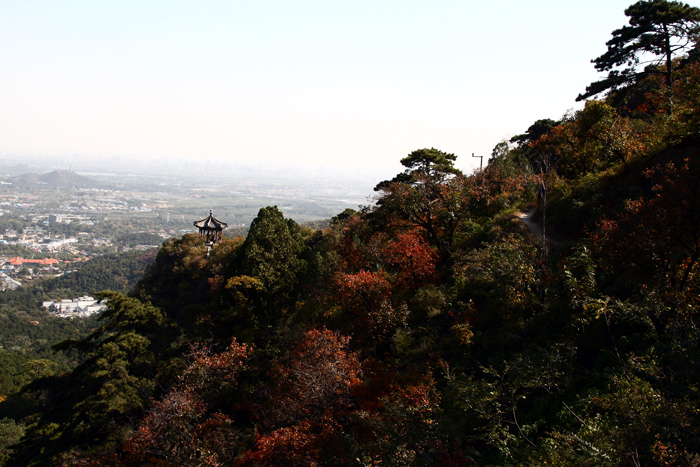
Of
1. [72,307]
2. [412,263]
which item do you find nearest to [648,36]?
[412,263]

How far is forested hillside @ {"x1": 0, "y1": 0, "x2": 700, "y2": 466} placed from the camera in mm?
5605

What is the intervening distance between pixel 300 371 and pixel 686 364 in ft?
23.9

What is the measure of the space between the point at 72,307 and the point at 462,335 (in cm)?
7920

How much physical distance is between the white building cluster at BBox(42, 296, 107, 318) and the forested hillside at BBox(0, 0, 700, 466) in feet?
170

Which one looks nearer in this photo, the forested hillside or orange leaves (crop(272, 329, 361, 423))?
the forested hillside

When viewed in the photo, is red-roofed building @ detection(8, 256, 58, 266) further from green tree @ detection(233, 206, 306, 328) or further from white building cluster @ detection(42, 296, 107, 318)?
green tree @ detection(233, 206, 306, 328)

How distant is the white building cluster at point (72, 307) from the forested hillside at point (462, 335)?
2041 inches

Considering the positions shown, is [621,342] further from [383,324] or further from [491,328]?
[383,324]

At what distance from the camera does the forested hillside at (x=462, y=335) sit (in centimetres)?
561

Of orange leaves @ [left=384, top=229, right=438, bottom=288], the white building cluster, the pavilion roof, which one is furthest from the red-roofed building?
orange leaves @ [left=384, top=229, right=438, bottom=288]

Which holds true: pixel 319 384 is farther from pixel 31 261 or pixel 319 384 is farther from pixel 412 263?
pixel 31 261

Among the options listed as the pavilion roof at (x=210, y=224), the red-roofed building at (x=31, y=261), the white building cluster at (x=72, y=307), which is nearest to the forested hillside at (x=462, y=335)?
the pavilion roof at (x=210, y=224)

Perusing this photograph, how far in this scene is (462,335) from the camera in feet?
32.1

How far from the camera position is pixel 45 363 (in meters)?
30.4
